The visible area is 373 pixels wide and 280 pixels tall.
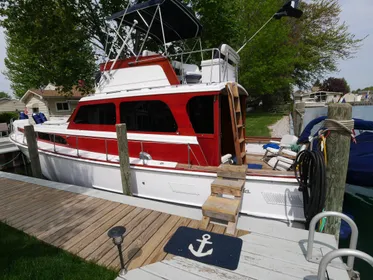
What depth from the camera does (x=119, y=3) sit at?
11.0 metres

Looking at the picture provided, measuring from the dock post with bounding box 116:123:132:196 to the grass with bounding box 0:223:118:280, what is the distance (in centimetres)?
178

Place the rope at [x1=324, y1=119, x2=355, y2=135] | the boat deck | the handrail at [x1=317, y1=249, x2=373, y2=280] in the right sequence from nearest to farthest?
the handrail at [x1=317, y1=249, x2=373, y2=280]
the boat deck
the rope at [x1=324, y1=119, x2=355, y2=135]

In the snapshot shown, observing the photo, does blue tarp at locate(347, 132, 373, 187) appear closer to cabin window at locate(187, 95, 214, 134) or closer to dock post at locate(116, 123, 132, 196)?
cabin window at locate(187, 95, 214, 134)

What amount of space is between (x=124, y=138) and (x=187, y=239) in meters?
2.42

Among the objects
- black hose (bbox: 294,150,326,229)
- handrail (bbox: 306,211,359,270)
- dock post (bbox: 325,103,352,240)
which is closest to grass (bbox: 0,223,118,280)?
handrail (bbox: 306,211,359,270)

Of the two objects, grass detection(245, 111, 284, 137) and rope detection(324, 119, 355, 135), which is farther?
grass detection(245, 111, 284, 137)

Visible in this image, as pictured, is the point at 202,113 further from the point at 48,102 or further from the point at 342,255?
the point at 48,102

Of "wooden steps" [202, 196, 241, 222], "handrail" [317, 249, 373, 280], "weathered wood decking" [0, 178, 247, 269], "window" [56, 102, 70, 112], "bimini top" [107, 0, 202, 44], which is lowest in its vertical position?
"weathered wood decking" [0, 178, 247, 269]

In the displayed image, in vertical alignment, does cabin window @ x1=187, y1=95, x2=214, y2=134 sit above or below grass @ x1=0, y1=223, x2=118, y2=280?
above

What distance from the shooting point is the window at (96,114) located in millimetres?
5266

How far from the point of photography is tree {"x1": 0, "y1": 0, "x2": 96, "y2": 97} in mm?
9148

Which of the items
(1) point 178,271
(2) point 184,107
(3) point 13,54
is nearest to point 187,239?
(1) point 178,271

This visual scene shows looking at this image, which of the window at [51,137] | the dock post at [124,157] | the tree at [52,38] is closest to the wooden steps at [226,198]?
the dock post at [124,157]

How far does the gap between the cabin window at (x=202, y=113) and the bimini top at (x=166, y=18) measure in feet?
6.69
